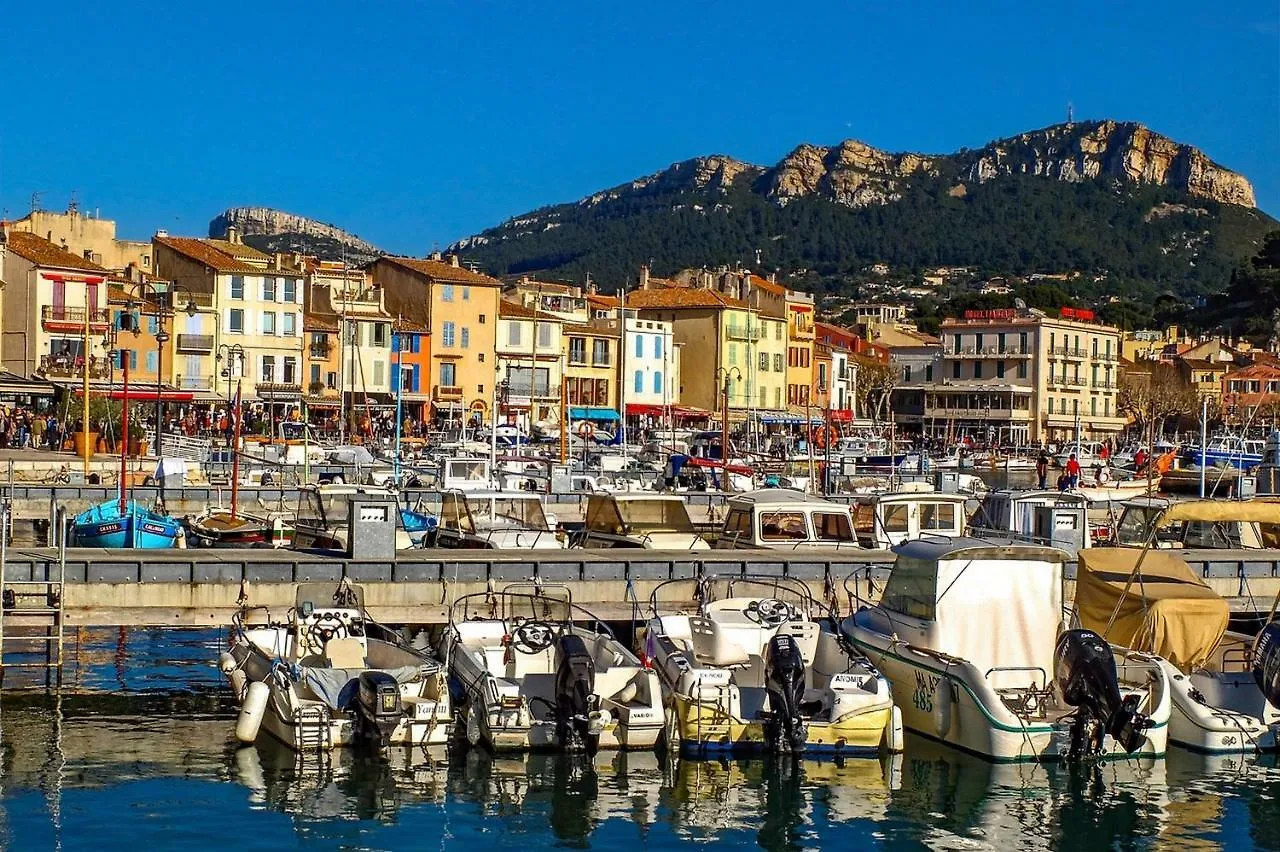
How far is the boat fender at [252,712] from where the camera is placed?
74.9ft

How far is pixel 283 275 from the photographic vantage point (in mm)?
89438

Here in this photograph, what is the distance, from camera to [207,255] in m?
90.2

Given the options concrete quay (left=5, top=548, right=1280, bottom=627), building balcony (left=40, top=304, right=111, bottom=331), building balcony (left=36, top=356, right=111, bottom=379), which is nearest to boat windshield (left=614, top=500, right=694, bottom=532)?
concrete quay (left=5, top=548, right=1280, bottom=627)

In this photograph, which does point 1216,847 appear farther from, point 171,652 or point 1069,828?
point 171,652

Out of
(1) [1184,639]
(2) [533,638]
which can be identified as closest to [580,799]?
(2) [533,638]

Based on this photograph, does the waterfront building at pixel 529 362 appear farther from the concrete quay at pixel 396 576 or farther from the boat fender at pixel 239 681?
the boat fender at pixel 239 681

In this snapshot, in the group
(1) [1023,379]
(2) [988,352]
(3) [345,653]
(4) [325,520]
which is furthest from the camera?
(2) [988,352]

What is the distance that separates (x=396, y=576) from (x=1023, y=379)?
9883 centimetres

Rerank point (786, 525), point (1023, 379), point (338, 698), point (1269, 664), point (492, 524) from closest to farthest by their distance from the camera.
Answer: point (338, 698)
point (1269, 664)
point (786, 525)
point (492, 524)
point (1023, 379)

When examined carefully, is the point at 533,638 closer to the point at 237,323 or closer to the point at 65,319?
the point at 65,319

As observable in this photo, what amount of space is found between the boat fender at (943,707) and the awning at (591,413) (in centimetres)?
8122

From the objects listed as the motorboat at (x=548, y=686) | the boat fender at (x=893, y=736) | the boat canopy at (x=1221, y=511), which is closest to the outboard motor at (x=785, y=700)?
the boat fender at (x=893, y=736)

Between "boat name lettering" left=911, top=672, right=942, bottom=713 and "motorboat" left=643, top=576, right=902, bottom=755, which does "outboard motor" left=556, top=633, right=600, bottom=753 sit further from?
"boat name lettering" left=911, top=672, right=942, bottom=713

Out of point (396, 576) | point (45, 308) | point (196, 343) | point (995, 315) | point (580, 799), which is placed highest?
point (995, 315)
